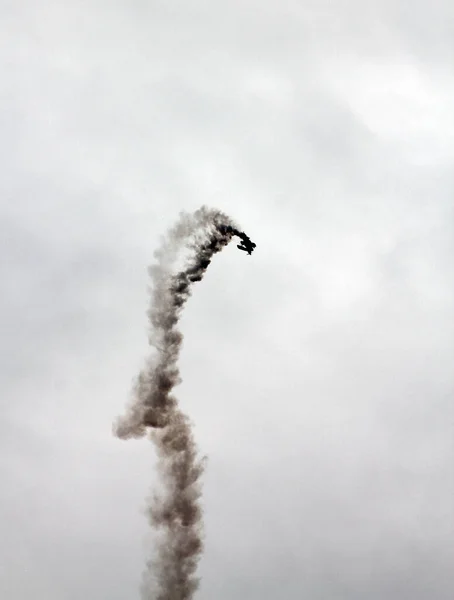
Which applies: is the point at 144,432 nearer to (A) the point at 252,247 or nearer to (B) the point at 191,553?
(B) the point at 191,553

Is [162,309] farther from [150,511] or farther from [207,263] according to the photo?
[150,511]

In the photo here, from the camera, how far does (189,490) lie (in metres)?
148

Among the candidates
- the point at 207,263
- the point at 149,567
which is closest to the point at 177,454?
the point at 149,567

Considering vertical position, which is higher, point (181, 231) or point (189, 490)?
point (181, 231)

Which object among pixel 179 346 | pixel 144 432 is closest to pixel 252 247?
pixel 179 346

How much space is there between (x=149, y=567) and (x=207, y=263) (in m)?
38.3

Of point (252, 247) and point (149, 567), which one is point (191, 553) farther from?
point (252, 247)

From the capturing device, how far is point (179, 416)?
147000mm

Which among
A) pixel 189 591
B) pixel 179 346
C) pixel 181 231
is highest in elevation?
pixel 181 231

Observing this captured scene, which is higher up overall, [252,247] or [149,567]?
[252,247]

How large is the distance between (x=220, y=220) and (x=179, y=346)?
1639 cm

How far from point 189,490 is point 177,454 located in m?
4.72

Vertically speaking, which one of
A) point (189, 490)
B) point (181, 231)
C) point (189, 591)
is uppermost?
point (181, 231)

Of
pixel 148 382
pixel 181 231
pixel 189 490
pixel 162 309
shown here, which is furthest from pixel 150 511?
pixel 181 231
